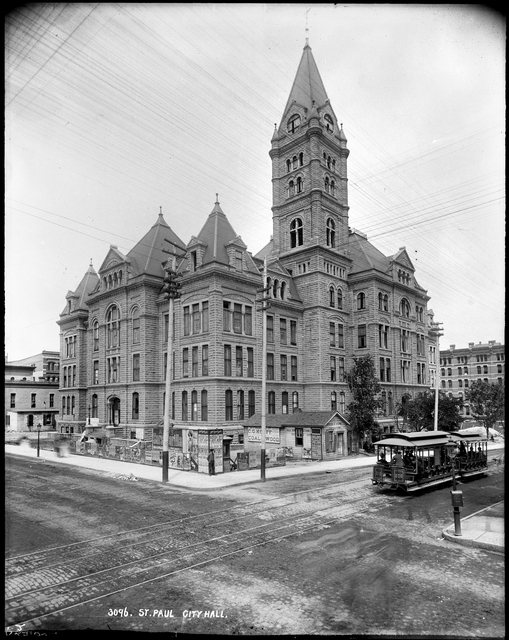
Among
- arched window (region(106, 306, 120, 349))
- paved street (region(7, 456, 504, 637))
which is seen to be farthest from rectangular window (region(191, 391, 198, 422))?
paved street (region(7, 456, 504, 637))

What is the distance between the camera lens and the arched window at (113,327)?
4356 cm

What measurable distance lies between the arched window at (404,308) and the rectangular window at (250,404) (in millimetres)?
22666

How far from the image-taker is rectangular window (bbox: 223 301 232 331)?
36188mm

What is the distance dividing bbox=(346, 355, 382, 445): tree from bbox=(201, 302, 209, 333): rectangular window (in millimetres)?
13011

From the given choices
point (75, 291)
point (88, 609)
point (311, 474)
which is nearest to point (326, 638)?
point (88, 609)

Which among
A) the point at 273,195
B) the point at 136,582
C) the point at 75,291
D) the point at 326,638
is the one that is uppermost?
the point at 273,195

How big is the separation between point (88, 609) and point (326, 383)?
117ft

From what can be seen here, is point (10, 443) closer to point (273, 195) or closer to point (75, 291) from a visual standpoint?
point (75, 291)

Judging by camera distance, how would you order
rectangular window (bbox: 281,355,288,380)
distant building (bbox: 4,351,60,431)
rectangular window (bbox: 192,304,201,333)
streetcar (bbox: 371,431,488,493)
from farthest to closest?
1. distant building (bbox: 4,351,60,431)
2. rectangular window (bbox: 281,355,288,380)
3. rectangular window (bbox: 192,304,201,333)
4. streetcar (bbox: 371,431,488,493)

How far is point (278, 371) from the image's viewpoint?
40969 mm

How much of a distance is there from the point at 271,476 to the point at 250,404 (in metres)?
12.7

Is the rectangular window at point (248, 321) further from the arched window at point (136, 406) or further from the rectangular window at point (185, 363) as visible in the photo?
the arched window at point (136, 406)

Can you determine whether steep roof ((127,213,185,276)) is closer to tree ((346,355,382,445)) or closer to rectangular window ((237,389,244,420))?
rectangular window ((237,389,244,420))

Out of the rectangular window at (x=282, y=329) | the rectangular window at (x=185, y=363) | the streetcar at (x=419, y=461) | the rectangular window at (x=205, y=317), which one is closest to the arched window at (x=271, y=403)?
the rectangular window at (x=282, y=329)
